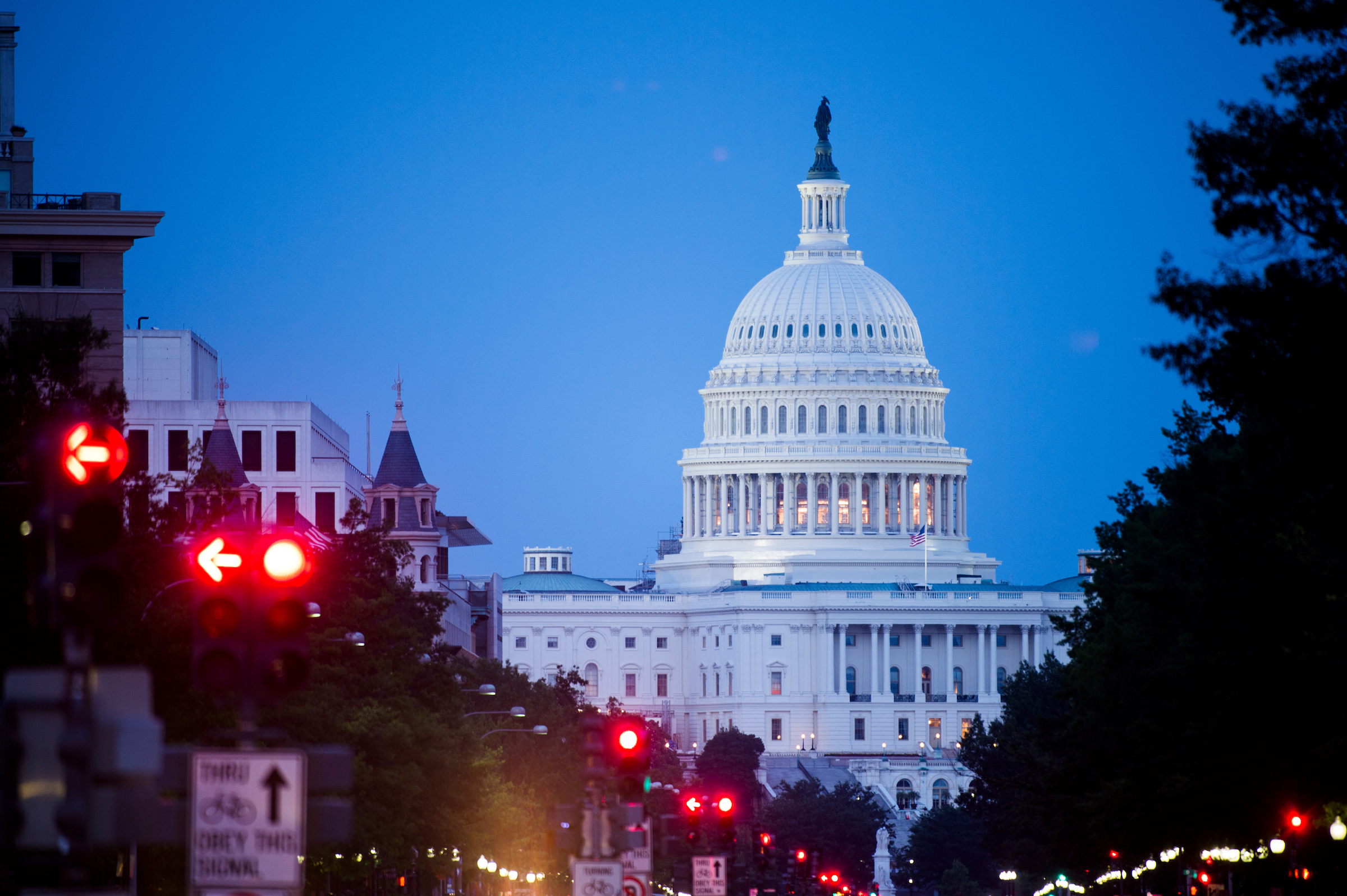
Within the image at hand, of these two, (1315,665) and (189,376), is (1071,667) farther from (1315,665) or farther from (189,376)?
(189,376)

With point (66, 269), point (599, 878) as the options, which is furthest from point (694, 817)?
point (66, 269)

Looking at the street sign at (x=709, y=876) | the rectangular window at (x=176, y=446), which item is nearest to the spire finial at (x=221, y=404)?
the rectangular window at (x=176, y=446)

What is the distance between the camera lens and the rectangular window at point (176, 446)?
12812 centimetres

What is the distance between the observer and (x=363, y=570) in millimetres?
78375

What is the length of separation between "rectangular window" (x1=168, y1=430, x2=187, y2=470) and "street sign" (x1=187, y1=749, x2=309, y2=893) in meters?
109

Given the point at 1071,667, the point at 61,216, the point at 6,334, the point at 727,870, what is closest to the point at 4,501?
the point at 6,334

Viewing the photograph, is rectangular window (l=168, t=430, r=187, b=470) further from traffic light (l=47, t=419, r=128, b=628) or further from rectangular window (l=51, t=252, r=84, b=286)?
Answer: traffic light (l=47, t=419, r=128, b=628)

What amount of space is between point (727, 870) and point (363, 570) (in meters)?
24.1

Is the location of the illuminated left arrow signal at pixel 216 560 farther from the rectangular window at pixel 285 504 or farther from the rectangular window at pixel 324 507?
the rectangular window at pixel 324 507

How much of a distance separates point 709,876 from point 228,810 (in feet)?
108

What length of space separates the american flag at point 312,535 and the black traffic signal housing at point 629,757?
3449cm

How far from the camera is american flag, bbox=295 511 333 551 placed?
80375mm

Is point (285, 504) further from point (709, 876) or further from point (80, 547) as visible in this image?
point (80, 547)

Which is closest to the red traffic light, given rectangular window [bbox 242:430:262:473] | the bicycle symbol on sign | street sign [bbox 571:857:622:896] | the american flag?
the bicycle symbol on sign
